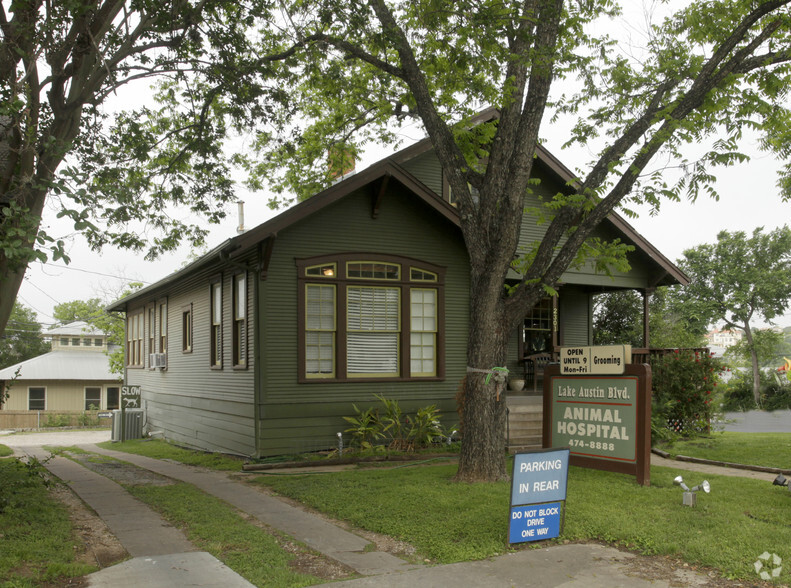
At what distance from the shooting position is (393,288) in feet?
49.2

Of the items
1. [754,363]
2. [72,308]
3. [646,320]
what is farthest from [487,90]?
[72,308]

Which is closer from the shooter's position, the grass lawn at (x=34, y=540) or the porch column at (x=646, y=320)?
the grass lawn at (x=34, y=540)

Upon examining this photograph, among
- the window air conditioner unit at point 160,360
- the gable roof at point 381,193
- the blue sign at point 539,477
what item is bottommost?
the blue sign at point 539,477

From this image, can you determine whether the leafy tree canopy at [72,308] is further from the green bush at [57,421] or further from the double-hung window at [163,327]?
the double-hung window at [163,327]

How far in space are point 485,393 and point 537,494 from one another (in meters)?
2.92

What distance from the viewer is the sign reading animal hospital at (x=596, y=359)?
9953 mm

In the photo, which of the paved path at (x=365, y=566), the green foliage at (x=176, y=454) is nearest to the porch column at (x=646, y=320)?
the green foliage at (x=176, y=454)

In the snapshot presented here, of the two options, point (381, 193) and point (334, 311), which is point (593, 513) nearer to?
→ point (334, 311)

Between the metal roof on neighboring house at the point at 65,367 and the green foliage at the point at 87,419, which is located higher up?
the metal roof on neighboring house at the point at 65,367

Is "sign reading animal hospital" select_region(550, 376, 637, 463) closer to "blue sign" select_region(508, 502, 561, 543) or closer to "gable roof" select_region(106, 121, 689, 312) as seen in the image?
"blue sign" select_region(508, 502, 561, 543)

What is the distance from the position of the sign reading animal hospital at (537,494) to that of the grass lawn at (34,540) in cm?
395

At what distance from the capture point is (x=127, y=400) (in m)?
22.3

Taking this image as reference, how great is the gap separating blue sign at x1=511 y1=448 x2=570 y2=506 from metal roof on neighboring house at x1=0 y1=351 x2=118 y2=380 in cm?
4184

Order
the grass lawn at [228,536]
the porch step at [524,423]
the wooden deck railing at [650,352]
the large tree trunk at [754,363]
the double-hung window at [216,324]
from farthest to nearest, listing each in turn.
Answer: the large tree trunk at [754,363] → the double-hung window at [216,324] → the wooden deck railing at [650,352] → the porch step at [524,423] → the grass lawn at [228,536]
